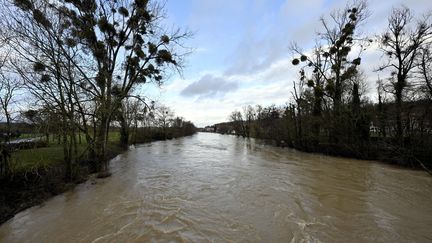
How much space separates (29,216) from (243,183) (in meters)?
5.80

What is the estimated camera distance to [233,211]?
4.89m

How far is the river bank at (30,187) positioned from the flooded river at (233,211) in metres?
0.26

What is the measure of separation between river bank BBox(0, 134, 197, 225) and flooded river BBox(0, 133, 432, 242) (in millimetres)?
265

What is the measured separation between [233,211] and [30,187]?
5644 millimetres

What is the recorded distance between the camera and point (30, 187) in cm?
587

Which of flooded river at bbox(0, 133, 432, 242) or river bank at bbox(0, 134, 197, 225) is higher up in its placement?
river bank at bbox(0, 134, 197, 225)

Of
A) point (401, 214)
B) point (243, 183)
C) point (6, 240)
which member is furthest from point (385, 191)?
point (6, 240)

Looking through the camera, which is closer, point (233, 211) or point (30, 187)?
point (233, 211)

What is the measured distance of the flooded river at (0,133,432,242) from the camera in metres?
3.86

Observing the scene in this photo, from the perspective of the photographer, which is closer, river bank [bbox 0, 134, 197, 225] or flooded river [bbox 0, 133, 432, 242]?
flooded river [bbox 0, 133, 432, 242]

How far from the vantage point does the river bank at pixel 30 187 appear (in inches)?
201

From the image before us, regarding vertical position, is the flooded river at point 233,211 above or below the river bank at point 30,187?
below

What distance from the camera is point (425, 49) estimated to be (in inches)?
411

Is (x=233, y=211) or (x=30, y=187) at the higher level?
(x=30, y=187)
